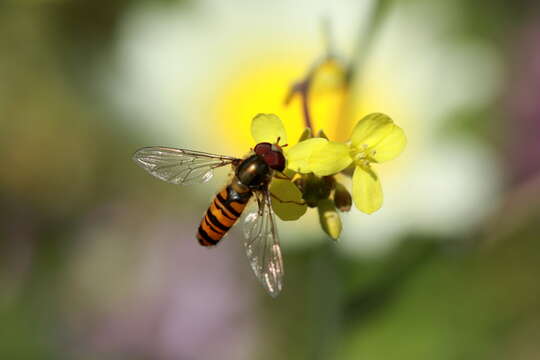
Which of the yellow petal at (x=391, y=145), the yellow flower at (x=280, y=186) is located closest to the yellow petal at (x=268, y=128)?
the yellow flower at (x=280, y=186)

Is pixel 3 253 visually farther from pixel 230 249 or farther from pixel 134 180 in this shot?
pixel 230 249

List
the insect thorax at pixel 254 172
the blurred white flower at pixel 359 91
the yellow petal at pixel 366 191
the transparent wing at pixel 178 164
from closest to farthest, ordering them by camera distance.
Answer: the yellow petal at pixel 366 191, the insect thorax at pixel 254 172, the transparent wing at pixel 178 164, the blurred white flower at pixel 359 91

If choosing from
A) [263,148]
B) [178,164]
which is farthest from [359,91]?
[263,148]

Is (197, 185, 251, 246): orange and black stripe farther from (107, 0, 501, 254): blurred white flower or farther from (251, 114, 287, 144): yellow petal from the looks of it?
(107, 0, 501, 254): blurred white flower

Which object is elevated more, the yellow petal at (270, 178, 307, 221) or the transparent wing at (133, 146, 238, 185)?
the transparent wing at (133, 146, 238, 185)

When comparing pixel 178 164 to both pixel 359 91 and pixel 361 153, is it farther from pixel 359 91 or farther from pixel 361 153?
pixel 359 91

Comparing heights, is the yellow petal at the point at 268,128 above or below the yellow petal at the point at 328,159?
above

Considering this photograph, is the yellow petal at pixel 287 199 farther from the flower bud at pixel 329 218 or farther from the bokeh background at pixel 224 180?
the bokeh background at pixel 224 180

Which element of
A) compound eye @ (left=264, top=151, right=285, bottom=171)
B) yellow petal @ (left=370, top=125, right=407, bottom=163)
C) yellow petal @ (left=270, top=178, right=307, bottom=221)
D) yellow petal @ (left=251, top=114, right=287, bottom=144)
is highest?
yellow petal @ (left=251, top=114, right=287, bottom=144)

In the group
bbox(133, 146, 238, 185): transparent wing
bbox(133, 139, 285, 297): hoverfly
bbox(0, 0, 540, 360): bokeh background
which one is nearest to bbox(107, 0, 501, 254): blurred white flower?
bbox(0, 0, 540, 360): bokeh background
